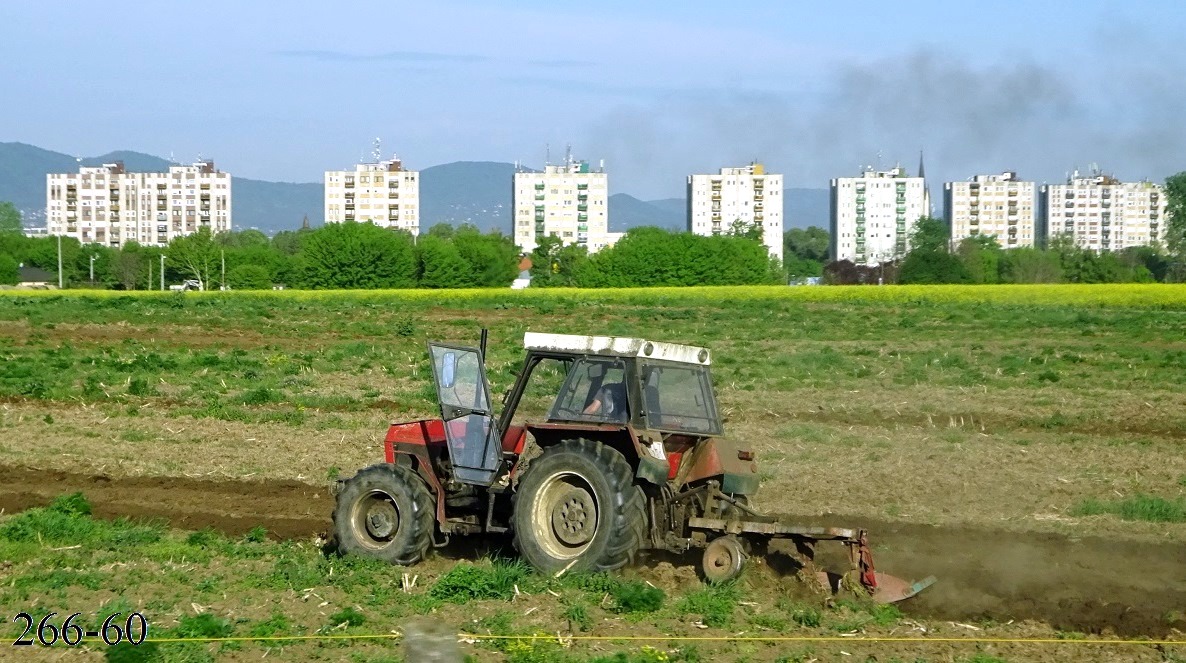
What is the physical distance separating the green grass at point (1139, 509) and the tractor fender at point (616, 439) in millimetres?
5513

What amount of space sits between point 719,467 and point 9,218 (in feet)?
651

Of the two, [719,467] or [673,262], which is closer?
[719,467]

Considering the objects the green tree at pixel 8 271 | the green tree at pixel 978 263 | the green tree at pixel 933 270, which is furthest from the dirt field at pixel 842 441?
the green tree at pixel 8 271

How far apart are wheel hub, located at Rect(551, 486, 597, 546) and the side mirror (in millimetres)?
1335

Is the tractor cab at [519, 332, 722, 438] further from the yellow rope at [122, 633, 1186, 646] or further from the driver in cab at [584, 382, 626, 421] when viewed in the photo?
the yellow rope at [122, 633, 1186, 646]

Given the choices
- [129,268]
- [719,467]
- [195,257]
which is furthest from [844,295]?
[129,268]

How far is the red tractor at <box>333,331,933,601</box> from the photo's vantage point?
9469mm

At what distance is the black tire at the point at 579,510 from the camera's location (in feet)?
30.9

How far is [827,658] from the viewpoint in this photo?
7.78 metres

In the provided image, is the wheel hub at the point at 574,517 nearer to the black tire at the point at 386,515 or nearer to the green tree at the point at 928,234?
the black tire at the point at 386,515

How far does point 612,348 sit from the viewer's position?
32.0 feet

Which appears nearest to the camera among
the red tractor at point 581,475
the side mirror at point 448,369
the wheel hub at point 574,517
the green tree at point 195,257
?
the red tractor at point 581,475

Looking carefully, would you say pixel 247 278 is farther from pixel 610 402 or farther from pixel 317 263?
pixel 610 402

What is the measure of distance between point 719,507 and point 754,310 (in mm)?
42673
